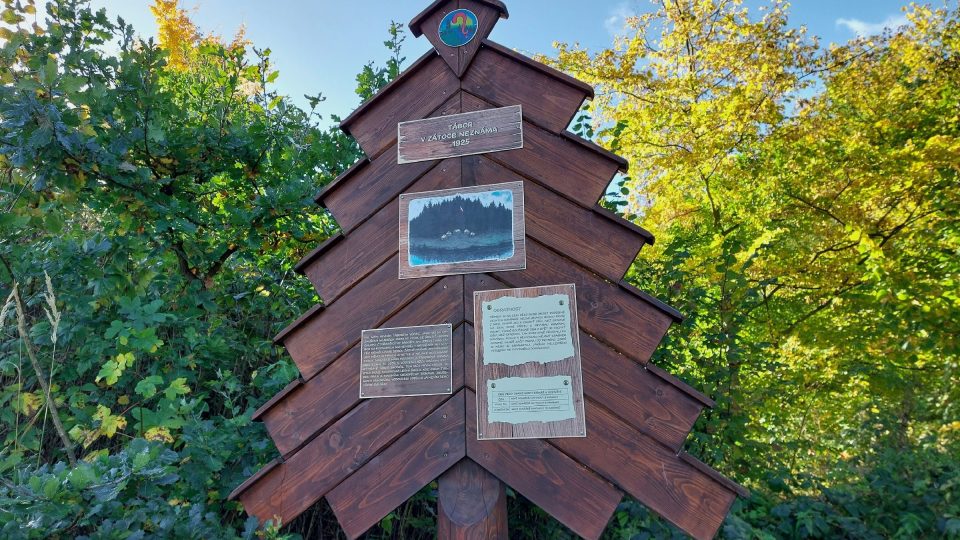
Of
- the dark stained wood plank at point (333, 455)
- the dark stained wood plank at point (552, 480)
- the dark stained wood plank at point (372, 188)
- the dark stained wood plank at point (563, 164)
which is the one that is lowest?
the dark stained wood plank at point (333, 455)

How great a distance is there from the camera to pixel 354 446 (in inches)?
96.3

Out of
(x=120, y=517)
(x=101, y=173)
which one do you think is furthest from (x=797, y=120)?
(x=120, y=517)

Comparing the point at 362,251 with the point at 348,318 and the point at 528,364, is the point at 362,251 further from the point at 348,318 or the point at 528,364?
the point at 528,364

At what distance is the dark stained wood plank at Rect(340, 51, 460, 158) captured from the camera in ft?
8.89

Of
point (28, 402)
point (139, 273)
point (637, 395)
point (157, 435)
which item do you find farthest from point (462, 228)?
point (28, 402)

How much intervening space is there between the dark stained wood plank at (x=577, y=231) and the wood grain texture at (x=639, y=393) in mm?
299

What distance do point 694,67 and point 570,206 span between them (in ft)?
26.1

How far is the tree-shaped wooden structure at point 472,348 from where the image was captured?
2.21 meters

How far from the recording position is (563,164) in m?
2.49

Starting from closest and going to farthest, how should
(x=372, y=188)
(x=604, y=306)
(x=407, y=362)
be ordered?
1. (x=604, y=306)
2. (x=407, y=362)
3. (x=372, y=188)

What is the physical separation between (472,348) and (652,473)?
0.84 meters

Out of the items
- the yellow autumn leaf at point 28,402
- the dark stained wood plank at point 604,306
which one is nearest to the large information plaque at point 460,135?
the dark stained wood plank at point 604,306

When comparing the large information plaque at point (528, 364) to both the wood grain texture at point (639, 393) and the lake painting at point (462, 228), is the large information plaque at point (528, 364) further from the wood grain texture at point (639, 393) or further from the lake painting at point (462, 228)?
the lake painting at point (462, 228)

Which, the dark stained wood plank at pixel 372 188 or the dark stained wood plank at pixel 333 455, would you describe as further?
the dark stained wood plank at pixel 372 188
